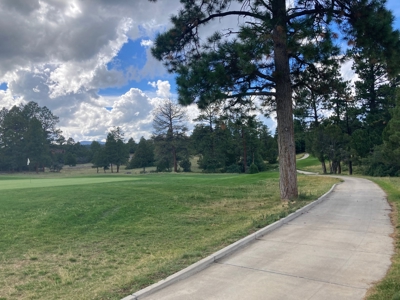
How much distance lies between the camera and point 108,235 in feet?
29.4

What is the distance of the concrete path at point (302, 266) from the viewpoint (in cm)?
A: 431

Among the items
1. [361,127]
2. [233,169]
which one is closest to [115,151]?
[233,169]

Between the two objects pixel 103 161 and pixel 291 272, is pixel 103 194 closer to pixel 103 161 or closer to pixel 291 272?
pixel 291 272

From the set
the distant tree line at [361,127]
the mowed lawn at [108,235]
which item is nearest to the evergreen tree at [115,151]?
the distant tree line at [361,127]

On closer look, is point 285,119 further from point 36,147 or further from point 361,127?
point 36,147

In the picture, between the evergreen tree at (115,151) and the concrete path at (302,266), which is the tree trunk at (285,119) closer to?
A: the concrete path at (302,266)

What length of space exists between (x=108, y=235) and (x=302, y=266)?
546cm

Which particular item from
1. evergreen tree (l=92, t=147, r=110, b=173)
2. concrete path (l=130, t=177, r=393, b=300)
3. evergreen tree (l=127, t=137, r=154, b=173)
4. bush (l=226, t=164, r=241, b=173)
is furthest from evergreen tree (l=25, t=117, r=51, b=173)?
concrete path (l=130, t=177, r=393, b=300)

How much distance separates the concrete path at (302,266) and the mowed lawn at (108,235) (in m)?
0.59

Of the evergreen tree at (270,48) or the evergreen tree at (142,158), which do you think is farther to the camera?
the evergreen tree at (142,158)

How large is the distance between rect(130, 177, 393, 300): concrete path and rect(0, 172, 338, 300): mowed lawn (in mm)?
593

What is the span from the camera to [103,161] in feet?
217

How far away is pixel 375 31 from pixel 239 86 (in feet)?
15.1

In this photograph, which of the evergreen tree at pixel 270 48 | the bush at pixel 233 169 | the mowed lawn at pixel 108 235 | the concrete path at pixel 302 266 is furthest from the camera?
the bush at pixel 233 169
